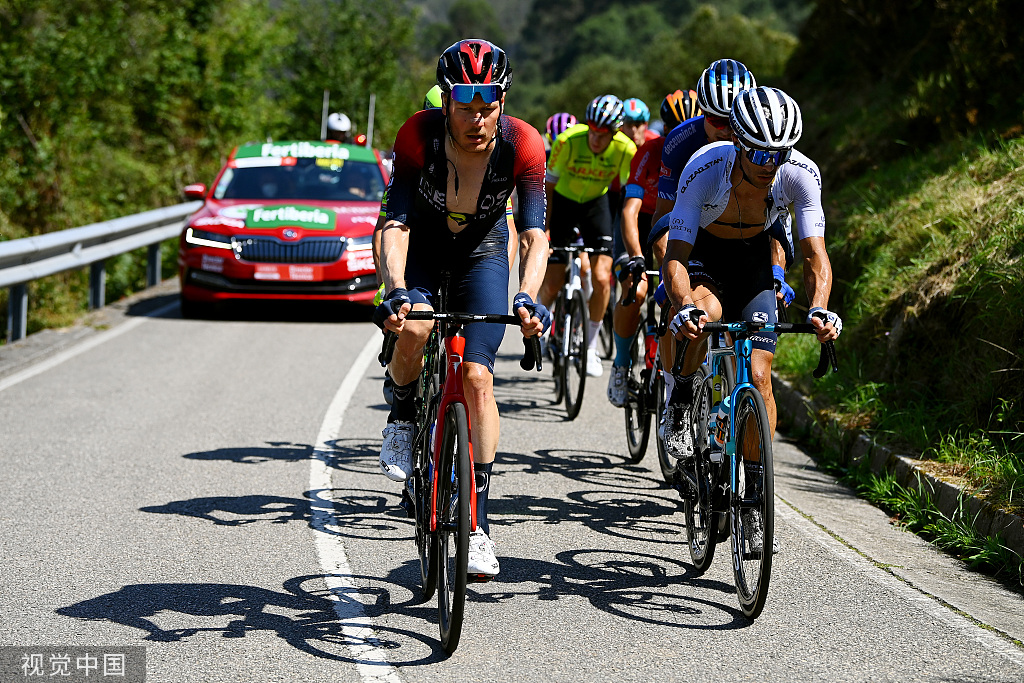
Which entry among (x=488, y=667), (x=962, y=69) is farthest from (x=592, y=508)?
(x=962, y=69)

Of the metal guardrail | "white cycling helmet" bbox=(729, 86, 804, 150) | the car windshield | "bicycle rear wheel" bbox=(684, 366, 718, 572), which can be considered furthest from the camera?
the car windshield

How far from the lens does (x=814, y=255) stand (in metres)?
5.54

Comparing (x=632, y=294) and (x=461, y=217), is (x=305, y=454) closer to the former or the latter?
(x=632, y=294)

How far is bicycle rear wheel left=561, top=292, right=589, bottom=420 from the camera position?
9.02m

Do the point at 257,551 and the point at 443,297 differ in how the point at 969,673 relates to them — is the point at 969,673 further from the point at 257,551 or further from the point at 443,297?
the point at 257,551

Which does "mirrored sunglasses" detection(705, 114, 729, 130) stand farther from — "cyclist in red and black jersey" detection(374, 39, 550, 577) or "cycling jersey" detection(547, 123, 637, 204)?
"cycling jersey" detection(547, 123, 637, 204)

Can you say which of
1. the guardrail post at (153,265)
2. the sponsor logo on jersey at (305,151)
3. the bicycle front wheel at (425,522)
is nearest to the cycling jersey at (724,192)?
the bicycle front wheel at (425,522)

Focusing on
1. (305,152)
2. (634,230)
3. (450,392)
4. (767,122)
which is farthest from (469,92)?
(305,152)

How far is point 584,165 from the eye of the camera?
394 inches

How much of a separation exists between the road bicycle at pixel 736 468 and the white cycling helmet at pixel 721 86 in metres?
1.52

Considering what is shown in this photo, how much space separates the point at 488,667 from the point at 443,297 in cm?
165

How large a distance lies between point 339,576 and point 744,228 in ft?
8.47

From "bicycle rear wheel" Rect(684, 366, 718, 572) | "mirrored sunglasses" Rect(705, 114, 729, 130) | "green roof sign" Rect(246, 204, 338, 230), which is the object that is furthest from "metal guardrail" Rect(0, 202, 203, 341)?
"bicycle rear wheel" Rect(684, 366, 718, 572)

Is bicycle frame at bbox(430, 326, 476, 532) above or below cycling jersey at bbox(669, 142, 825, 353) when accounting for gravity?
below
